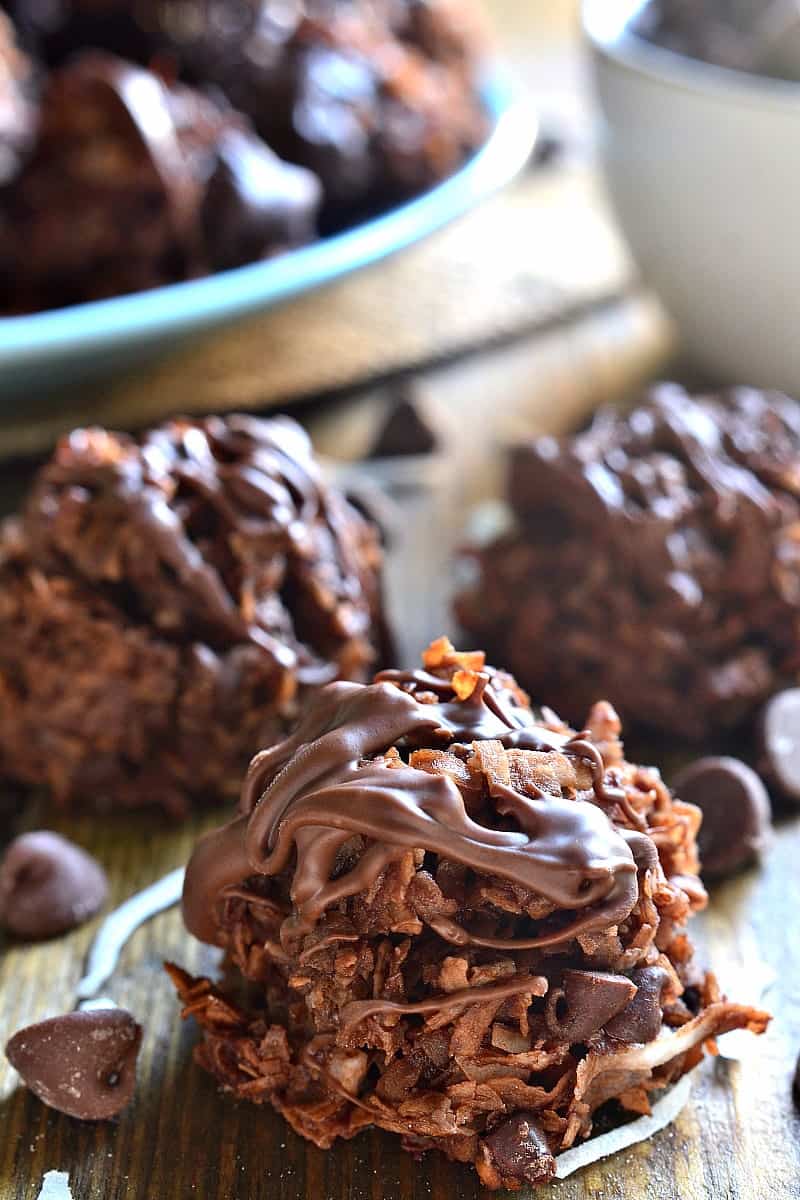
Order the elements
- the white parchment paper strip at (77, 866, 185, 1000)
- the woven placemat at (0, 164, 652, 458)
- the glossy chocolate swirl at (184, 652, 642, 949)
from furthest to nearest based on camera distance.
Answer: the woven placemat at (0, 164, 652, 458) < the white parchment paper strip at (77, 866, 185, 1000) < the glossy chocolate swirl at (184, 652, 642, 949)

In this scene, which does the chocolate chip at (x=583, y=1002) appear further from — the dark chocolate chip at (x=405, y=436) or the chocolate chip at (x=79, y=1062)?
the dark chocolate chip at (x=405, y=436)

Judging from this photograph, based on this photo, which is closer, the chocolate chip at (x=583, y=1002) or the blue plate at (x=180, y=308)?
the chocolate chip at (x=583, y=1002)

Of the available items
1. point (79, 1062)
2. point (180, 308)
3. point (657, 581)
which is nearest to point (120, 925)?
point (79, 1062)

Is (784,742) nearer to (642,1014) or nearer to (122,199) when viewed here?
(642,1014)

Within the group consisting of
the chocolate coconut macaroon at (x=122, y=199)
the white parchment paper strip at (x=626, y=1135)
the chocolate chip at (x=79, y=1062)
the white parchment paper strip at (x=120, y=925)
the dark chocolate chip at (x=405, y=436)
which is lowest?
the white parchment paper strip at (x=120, y=925)

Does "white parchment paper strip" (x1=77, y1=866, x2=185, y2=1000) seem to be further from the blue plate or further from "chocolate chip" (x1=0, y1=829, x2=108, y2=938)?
the blue plate

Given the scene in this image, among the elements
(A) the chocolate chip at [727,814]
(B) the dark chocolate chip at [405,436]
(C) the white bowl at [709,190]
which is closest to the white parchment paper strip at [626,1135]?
(A) the chocolate chip at [727,814]

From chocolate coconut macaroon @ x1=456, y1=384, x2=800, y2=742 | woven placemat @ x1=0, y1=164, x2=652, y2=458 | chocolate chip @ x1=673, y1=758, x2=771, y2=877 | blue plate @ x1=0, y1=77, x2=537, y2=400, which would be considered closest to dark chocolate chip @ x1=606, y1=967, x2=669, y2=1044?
chocolate chip @ x1=673, y1=758, x2=771, y2=877
